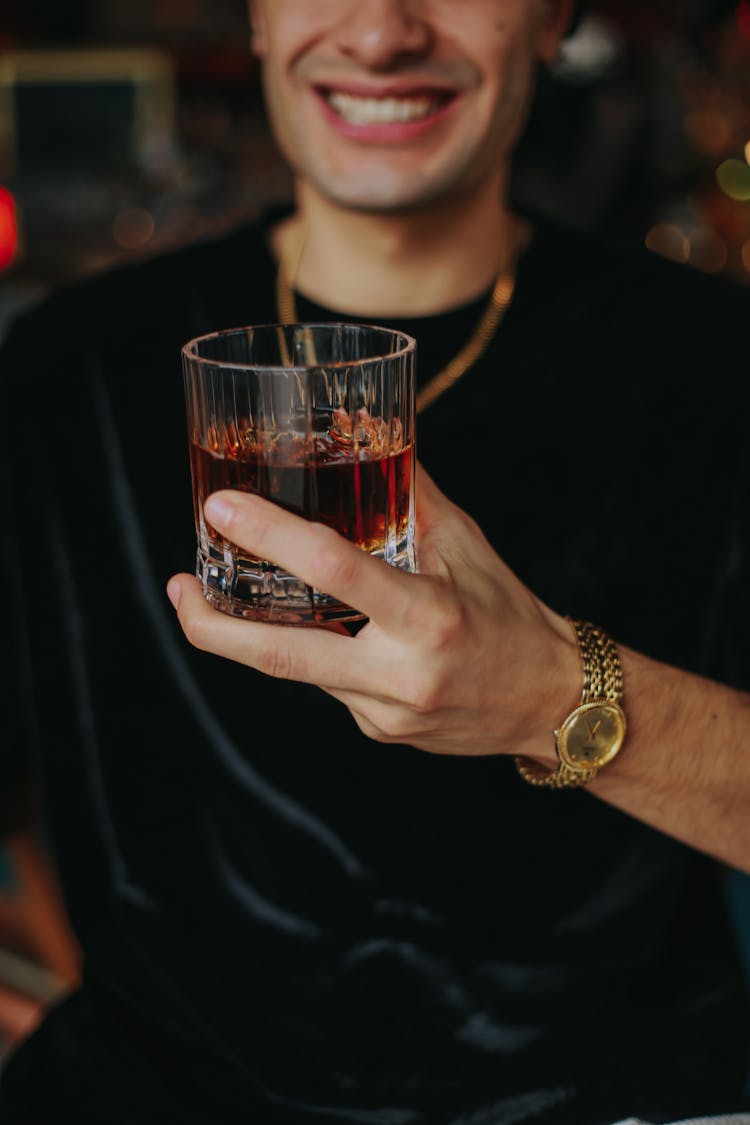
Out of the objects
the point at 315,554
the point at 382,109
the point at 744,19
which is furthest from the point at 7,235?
the point at 315,554

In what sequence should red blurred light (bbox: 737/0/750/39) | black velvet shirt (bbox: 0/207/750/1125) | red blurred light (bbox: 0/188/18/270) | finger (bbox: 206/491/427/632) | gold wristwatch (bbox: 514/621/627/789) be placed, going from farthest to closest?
red blurred light (bbox: 737/0/750/39)
red blurred light (bbox: 0/188/18/270)
black velvet shirt (bbox: 0/207/750/1125)
gold wristwatch (bbox: 514/621/627/789)
finger (bbox: 206/491/427/632)

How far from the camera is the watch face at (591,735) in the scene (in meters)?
0.87

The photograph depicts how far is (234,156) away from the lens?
6.27 metres

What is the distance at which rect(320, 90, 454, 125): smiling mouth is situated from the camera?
1247 mm

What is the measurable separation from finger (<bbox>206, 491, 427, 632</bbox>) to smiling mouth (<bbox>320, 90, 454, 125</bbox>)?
715 millimetres

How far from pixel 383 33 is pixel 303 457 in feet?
2.23

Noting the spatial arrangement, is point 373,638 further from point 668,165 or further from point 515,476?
point 668,165

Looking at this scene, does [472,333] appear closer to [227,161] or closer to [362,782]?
[362,782]

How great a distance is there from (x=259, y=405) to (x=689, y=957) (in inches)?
35.1

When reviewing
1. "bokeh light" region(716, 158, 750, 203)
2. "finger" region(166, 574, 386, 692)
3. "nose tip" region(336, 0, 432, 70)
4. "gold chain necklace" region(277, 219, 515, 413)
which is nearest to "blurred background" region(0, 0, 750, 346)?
"bokeh light" region(716, 158, 750, 203)

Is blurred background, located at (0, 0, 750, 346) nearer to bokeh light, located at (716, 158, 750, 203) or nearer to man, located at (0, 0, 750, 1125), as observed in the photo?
→ bokeh light, located at (716, 158, 750, 203)

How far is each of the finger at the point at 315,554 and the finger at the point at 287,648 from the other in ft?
0.13

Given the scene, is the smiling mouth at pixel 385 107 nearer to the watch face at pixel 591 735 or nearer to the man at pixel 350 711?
the man at pixel 350 711

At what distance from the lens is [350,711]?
113cm
